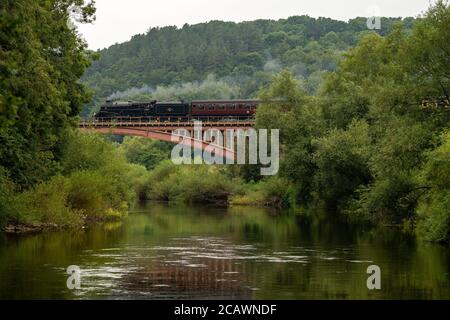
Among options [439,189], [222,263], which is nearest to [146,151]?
[439,189]

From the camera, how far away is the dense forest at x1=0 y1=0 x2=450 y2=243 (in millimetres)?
30953

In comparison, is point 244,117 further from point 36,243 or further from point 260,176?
point 36,243

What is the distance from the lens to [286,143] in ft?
206

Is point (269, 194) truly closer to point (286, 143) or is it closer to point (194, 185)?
point (286, 143)

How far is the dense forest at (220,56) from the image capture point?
564 feet

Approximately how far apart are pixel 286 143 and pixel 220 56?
125180mm

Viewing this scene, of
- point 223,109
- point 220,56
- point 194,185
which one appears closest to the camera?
point 194,185

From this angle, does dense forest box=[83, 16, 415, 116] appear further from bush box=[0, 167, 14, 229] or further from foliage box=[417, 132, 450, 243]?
foliage box=[417, 132, 450, 243]

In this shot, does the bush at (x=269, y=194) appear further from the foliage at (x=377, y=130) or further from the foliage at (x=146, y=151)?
the foliage at (x=146, y=151)

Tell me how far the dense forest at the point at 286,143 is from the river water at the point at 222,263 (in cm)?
216

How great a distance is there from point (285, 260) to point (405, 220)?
14170 mm

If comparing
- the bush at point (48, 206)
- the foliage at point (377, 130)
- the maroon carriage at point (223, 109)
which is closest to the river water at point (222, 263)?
the bush at point (48, 206)
